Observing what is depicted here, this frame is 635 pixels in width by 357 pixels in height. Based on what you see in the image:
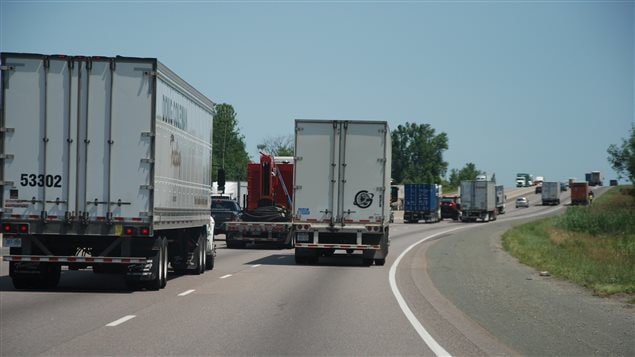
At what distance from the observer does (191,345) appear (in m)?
11.6

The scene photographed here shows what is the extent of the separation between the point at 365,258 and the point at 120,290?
11361 mm

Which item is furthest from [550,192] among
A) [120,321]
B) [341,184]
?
[120,321]

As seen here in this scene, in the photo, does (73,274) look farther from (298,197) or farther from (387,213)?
(387,213)

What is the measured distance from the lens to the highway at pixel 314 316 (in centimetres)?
1170

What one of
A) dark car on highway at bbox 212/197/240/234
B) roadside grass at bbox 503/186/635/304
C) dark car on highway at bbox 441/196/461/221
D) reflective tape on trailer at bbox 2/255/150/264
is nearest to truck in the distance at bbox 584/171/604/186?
dark car on highway at bbox 441/196/461/221

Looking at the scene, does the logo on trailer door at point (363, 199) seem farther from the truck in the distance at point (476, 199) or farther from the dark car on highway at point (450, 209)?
the dark car on highway at point (450, 209)

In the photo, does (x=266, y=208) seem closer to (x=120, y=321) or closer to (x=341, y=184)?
(x=341, y=184)

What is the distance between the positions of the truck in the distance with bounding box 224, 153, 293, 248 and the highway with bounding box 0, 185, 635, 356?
11.6 meters

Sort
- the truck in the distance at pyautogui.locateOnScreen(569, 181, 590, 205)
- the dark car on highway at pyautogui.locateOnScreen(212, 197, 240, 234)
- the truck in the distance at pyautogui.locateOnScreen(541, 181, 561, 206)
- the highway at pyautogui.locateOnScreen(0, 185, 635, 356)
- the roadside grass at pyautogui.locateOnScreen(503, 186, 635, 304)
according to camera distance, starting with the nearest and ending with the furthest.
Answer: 1. the highway at pyautogui.locateOnScreen(0, 185, 635, 356)
2. the roadside grass at pyautogui.locateOnScreen(503, 186, 635, 304)
3. the dark car on highway at pyautogui.locateOnScreen(212, 197, 240, 234)
4. the truck in the distance at pyautogui.locateOnScreen(569, 181, 590, 205)
5. the truck in the distance at pyautogui.locateOnScreen(541, 181, 561, 206)

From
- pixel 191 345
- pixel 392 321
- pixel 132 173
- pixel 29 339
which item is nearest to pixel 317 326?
pixel 392 321

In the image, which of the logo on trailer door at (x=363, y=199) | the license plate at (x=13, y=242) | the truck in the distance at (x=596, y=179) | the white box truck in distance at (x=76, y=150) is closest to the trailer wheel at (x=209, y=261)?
the logo on trailer door at (x=363, y=199)

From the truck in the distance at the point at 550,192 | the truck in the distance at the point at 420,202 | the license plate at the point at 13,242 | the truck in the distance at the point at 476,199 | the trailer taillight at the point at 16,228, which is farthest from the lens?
the truck in the distance at the point at 550,192

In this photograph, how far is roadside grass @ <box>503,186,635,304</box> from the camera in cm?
2299

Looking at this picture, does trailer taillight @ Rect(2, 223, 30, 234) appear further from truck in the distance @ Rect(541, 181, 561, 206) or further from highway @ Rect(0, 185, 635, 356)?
truck in the distance @ Rect(541, 181, 561, 206)
